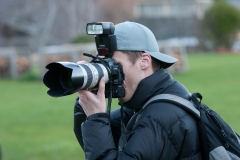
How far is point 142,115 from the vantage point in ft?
9.21

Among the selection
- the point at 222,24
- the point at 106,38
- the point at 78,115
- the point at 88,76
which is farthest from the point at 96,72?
the point at 222,24

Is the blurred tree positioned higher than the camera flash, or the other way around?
the camera flash

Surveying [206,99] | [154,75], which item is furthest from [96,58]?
[206,99]

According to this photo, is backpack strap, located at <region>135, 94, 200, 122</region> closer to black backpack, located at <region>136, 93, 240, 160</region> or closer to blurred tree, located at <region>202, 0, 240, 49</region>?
black backpack, located at <region>136, 93, 240, 160</region>

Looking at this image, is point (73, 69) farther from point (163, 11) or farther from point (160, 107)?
point (163, 11)

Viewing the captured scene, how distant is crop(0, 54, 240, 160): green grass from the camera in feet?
27.9

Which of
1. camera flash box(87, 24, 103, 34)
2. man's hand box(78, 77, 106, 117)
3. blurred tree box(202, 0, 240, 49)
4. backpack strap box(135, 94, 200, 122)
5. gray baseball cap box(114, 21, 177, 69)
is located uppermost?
camera flash box(87, 24, 103, 34)

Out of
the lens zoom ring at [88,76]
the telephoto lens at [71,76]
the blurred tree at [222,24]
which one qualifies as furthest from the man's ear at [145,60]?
the blurred tree at [222,24]

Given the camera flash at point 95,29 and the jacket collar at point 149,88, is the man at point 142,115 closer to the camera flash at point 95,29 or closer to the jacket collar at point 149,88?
the jacket collar at point 149,88

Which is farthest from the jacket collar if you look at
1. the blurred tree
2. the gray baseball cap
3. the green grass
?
the blurred tree

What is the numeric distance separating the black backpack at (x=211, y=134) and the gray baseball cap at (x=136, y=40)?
0.26 metres

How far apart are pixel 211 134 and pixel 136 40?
688mm

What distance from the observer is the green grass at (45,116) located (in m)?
8.52

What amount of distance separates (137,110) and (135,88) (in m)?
0.14
